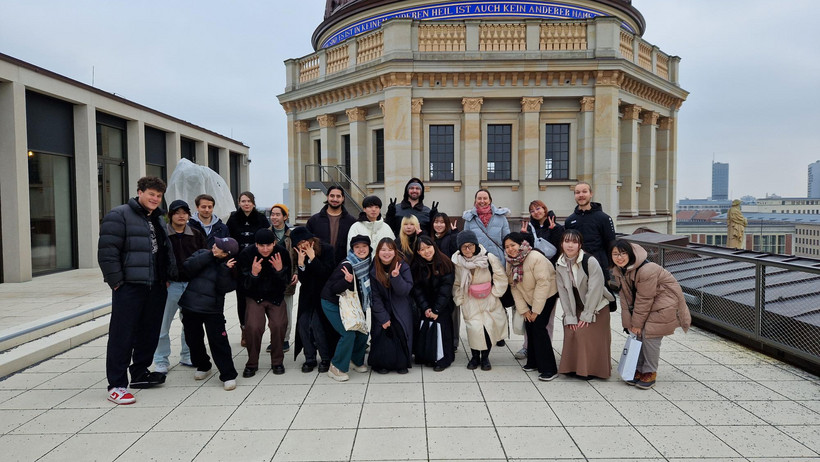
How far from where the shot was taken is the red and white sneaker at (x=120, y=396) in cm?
465

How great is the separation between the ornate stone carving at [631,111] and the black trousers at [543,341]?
17149 millimetres

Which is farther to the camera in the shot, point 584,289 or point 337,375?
point 337,375

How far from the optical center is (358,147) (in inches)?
778

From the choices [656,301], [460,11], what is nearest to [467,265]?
[656,301]

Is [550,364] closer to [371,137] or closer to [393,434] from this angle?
[393,434]

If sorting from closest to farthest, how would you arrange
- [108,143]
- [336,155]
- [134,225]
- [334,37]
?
[134,225] < [108,143] < [336,155] < [334,37]

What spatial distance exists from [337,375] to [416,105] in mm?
14246

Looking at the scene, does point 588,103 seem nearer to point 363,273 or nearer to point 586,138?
point 586,138

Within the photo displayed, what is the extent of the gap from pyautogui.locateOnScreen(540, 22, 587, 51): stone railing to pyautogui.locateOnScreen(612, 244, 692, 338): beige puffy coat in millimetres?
15052

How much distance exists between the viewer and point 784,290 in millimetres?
6238

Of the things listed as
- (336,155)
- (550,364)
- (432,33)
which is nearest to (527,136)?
(432,33)

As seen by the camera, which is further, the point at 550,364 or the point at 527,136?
the point at 527,136

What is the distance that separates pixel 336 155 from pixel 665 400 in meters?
18.6

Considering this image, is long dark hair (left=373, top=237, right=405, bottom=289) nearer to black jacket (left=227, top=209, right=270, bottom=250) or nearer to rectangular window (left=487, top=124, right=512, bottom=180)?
black jacket (left=227, top=209, right=270, bottom=250)
